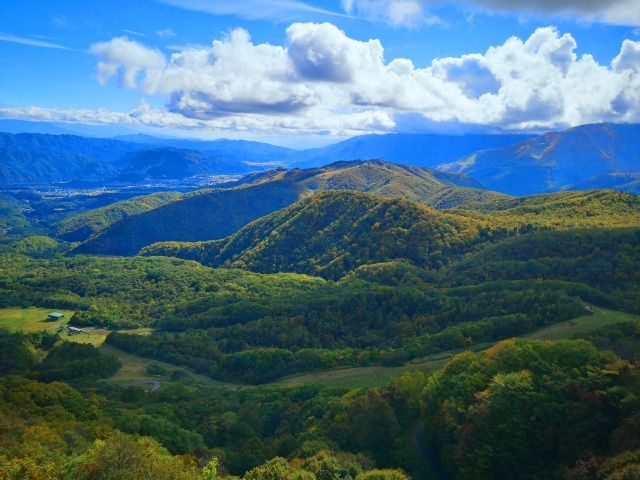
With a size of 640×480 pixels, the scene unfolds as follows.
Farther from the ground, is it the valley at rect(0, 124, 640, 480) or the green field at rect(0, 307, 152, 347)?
the valley at rect(0, 124, 640, 480)

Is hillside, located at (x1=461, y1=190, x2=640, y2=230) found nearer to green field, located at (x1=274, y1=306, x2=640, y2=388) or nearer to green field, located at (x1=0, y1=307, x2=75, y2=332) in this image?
green field, located at (x1=274, y1=306, x2=640, y2=388)

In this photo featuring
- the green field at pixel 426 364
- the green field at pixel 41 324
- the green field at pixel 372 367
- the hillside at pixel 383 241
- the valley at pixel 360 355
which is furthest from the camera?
the hillside at pixel 383 241

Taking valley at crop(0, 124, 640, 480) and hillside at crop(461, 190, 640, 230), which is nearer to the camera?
valley at crop(0, 124, 640, 480)

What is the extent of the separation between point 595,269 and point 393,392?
71658mm

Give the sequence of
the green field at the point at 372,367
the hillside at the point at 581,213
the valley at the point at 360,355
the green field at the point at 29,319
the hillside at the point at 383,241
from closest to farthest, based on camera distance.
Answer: the valley at the point at 360,355, the green field at the point at 372,367, the green field at the point at 29,319, the hillside at the point at 581,213, the hillside at the point at 383,241

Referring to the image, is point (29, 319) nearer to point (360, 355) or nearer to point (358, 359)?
point (358, 359)

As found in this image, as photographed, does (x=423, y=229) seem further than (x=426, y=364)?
Yes

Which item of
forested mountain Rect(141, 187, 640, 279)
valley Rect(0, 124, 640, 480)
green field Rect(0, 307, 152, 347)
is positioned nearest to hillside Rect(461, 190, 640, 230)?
forested mountain Rect(141, 187, 640, 279)

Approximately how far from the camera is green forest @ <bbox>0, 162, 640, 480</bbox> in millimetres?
36688

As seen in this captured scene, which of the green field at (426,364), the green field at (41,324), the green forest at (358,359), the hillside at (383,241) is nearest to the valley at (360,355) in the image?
the green forest at (358,359)

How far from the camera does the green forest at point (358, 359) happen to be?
3669cm

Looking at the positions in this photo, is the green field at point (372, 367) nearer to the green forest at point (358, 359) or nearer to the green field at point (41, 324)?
the green forest at point (358, 359)

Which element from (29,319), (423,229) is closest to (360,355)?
(423,229)

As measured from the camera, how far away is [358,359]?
87.2 metres
